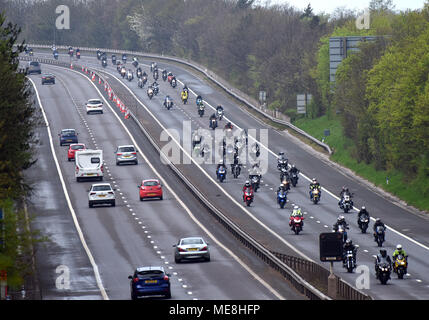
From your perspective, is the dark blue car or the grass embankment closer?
the grass embankment

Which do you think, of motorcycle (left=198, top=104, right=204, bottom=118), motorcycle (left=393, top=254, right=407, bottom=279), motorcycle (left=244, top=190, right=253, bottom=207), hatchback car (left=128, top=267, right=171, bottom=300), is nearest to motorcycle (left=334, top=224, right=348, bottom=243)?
motorcycle (left=393, top=254, right=407, bottom=279)

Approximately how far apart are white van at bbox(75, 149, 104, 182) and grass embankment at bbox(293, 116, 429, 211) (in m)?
17.0

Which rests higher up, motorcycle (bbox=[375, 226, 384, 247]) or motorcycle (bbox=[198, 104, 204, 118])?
motorcycle (bbox=[198, 104, 204, 118])

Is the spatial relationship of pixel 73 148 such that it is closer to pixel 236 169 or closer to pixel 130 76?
pixel 236 169

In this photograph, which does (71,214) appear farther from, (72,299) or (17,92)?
(72,299)

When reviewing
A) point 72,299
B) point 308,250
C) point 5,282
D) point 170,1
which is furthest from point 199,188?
point 170,1

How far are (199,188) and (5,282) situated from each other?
126 feet

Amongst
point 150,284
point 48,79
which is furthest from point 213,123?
point 150,284

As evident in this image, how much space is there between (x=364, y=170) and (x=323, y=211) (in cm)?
1499

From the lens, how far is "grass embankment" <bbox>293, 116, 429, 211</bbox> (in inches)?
2527

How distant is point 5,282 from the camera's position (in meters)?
27.2

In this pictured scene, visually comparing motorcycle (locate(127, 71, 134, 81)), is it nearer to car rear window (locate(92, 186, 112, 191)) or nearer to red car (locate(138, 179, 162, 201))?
red car (locate(138, 179, 162, 201))

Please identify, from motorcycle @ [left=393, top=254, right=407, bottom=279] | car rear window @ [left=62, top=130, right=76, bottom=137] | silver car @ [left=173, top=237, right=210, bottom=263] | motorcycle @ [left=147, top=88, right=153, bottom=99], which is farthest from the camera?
motorcycle @ [left=147, top=88, right=153, bottom=99]

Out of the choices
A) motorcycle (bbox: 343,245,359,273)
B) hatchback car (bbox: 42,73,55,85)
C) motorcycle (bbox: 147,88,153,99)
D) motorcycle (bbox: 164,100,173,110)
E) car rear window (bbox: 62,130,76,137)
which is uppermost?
hatchback car (bbox: 42,73,55,85)
